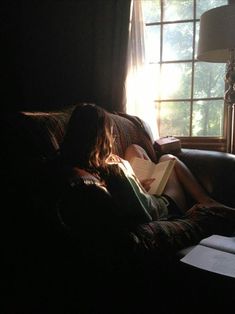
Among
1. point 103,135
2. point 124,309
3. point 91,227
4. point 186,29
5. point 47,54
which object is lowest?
point 124,309

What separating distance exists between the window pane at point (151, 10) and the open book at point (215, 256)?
2.13 meters

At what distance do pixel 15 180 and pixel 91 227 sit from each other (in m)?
0.28

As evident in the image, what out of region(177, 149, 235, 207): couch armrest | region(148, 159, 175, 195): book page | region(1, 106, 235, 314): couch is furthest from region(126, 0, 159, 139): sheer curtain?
region(1, 106, 235, 314): couch

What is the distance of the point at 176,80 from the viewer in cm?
285

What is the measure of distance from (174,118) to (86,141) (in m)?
1.76

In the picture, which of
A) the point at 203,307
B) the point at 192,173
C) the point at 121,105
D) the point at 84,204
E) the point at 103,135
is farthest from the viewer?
the point at 121,105

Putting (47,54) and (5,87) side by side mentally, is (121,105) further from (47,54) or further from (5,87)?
(5,87)

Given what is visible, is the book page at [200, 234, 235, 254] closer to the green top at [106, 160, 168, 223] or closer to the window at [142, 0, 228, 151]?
the green top at [106, 160, 168, 223]

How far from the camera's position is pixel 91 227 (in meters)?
1.08

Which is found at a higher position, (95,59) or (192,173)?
(95,59)

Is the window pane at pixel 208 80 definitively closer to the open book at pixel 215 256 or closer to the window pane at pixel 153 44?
the window pane at pixel 153 44

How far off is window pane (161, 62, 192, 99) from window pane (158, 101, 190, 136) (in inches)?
2.8

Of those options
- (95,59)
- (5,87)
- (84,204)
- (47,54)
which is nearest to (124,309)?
(84,204)

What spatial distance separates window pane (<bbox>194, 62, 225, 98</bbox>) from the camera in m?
2.74
